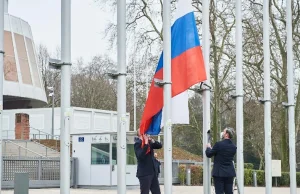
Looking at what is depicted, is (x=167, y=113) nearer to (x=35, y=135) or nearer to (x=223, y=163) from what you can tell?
(x=223, y=163)

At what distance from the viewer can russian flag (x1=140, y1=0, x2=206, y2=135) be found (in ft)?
39.2

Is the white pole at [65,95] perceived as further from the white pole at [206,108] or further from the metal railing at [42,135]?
the metal railing at [42,135]

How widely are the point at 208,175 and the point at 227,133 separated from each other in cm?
101

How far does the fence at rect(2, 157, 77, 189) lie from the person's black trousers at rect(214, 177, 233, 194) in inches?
596

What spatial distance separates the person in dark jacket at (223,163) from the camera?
11898 mm

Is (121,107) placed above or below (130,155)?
above

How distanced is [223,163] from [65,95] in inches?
169

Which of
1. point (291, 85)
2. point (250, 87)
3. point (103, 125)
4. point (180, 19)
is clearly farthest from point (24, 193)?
point (103, 125)

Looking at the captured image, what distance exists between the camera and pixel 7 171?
84.1 ft

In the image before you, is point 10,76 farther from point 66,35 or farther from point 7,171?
point 66,35

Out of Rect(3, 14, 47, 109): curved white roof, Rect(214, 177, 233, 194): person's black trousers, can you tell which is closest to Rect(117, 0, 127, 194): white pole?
Rect(214, 177, 233, 194): person's black trousers

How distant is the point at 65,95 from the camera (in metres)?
9.34

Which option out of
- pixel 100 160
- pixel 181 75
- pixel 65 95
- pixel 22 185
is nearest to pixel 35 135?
pixel 100 160

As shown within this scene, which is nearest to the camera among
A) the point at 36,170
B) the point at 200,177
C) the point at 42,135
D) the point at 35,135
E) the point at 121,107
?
Result: the point at 121,107
